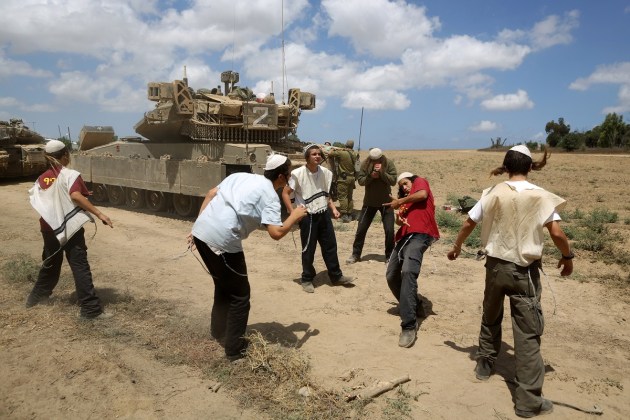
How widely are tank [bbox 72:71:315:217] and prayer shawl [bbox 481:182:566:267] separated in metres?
7.00

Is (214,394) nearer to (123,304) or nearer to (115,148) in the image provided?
(123,304)

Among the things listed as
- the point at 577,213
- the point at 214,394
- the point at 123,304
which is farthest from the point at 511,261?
the point at 577,213

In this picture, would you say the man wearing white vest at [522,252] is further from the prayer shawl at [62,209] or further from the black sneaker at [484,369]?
the prayer shawl at [62,209]

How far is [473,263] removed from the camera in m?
7.50

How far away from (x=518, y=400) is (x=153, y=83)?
1106 cm

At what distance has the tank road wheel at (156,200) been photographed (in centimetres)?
1254

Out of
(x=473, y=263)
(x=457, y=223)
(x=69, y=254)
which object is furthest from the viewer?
(x=457, y=223)

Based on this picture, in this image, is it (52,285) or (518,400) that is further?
(52,285)

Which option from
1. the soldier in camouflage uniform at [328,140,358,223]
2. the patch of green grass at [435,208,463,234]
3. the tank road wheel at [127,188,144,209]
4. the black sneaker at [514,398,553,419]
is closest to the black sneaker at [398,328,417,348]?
the black sneaker at [514,398,553,419]

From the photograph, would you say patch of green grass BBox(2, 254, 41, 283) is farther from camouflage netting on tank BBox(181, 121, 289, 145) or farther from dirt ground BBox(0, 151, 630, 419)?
camouflage netting on tank BBox(181, 121, 289, 145)

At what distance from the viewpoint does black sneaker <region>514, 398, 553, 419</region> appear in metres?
3.45

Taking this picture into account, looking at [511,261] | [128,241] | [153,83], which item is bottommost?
[128,241]

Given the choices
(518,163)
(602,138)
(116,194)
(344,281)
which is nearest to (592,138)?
(602,138)

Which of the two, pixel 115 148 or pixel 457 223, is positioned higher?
pixel 115 148
